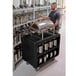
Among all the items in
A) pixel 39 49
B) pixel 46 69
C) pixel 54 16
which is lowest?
pixel 46 69

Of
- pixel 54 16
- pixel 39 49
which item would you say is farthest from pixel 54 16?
pixel 39 49

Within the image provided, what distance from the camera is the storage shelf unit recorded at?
2.56 meters

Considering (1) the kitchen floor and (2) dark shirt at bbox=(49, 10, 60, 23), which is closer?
(1) the kitchen floor

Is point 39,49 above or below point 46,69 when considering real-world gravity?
above

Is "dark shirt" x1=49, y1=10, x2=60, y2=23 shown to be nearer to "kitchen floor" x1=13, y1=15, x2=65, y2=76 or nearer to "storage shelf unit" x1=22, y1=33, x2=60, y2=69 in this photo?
"storage shelf unit" x1=22, y1=33, x2=60, y2=69

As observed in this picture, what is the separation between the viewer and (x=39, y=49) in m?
2.66

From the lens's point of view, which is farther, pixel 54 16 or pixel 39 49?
pixel 54 16

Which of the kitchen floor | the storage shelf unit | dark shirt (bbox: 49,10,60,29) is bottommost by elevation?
the kitchen floor

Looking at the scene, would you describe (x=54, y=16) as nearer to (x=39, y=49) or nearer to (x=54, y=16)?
(x=54, y=16)

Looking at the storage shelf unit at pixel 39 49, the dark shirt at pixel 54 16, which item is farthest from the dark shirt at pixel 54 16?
→ the storage shelf unit at pixel 39 49

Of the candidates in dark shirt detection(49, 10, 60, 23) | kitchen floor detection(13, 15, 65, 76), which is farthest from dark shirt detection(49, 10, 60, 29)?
kitchen floor detection(13, 15, 65, 76)
